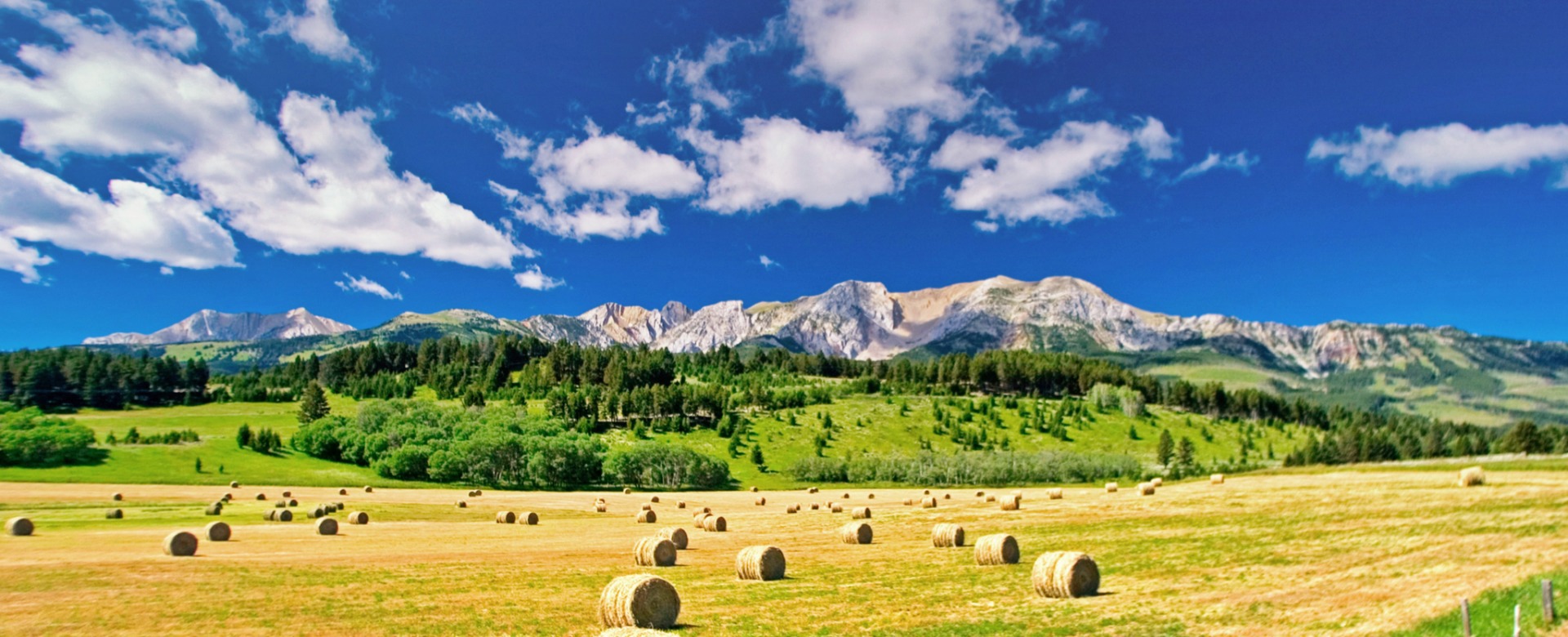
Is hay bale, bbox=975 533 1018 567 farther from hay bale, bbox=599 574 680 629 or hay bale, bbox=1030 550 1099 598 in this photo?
hay bale, bbox=599 574 680 629

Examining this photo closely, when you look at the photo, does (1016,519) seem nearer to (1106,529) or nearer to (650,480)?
(1106,529)

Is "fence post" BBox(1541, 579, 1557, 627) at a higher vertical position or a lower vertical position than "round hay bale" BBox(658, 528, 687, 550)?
higher

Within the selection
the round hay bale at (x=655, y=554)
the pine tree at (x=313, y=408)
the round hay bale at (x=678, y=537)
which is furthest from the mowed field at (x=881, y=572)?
the pine tree at (x=313, y=408)

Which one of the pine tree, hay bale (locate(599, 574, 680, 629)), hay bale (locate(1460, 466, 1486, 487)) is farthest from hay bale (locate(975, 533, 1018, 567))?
the pine tree

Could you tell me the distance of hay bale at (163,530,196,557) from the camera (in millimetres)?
35344

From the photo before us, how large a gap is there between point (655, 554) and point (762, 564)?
6.98 m

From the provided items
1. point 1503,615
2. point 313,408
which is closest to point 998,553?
point 1503,615

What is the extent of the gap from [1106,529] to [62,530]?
6375 centimetres

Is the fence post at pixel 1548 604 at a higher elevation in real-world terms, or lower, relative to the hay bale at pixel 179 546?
higher

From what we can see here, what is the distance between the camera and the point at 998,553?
32.0 meters

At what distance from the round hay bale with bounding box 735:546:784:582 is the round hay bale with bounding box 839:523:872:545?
1436 cm

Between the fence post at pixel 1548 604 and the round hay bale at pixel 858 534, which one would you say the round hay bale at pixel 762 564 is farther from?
the fence post at pixel 1548 604

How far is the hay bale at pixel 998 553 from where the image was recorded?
3197 centimetres

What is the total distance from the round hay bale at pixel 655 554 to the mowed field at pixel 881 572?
2.47 feet
